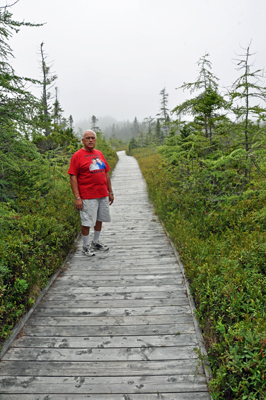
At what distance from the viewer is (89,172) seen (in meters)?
4.84

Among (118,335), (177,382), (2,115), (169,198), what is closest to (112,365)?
(118,335)

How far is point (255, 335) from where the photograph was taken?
215 centimetres

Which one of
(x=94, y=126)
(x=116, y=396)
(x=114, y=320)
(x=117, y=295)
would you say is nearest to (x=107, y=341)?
(x=114, y=320)

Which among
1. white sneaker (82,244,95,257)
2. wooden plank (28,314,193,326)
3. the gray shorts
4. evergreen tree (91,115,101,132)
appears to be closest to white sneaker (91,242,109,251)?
white sneaker (82,244,95,257)

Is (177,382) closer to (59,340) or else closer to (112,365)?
(112,365)

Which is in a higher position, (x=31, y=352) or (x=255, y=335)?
(x=255, y=335)

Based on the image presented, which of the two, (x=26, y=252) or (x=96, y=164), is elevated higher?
(x=96, y=164)

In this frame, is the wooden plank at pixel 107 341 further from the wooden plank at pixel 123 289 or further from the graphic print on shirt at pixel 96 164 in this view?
the graphic print on shirt at pixel 96 164

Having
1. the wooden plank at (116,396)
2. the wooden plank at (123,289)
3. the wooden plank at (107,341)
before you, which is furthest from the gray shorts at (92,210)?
the wooden plank at (116,396)

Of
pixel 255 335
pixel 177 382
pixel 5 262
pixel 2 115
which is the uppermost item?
pixel 2 115

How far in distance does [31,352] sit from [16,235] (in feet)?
5.80

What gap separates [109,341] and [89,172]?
2986 millimetres

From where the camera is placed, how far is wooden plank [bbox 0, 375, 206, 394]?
2.29 meters

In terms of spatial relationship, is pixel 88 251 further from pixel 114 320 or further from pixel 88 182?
pixel 114 320
